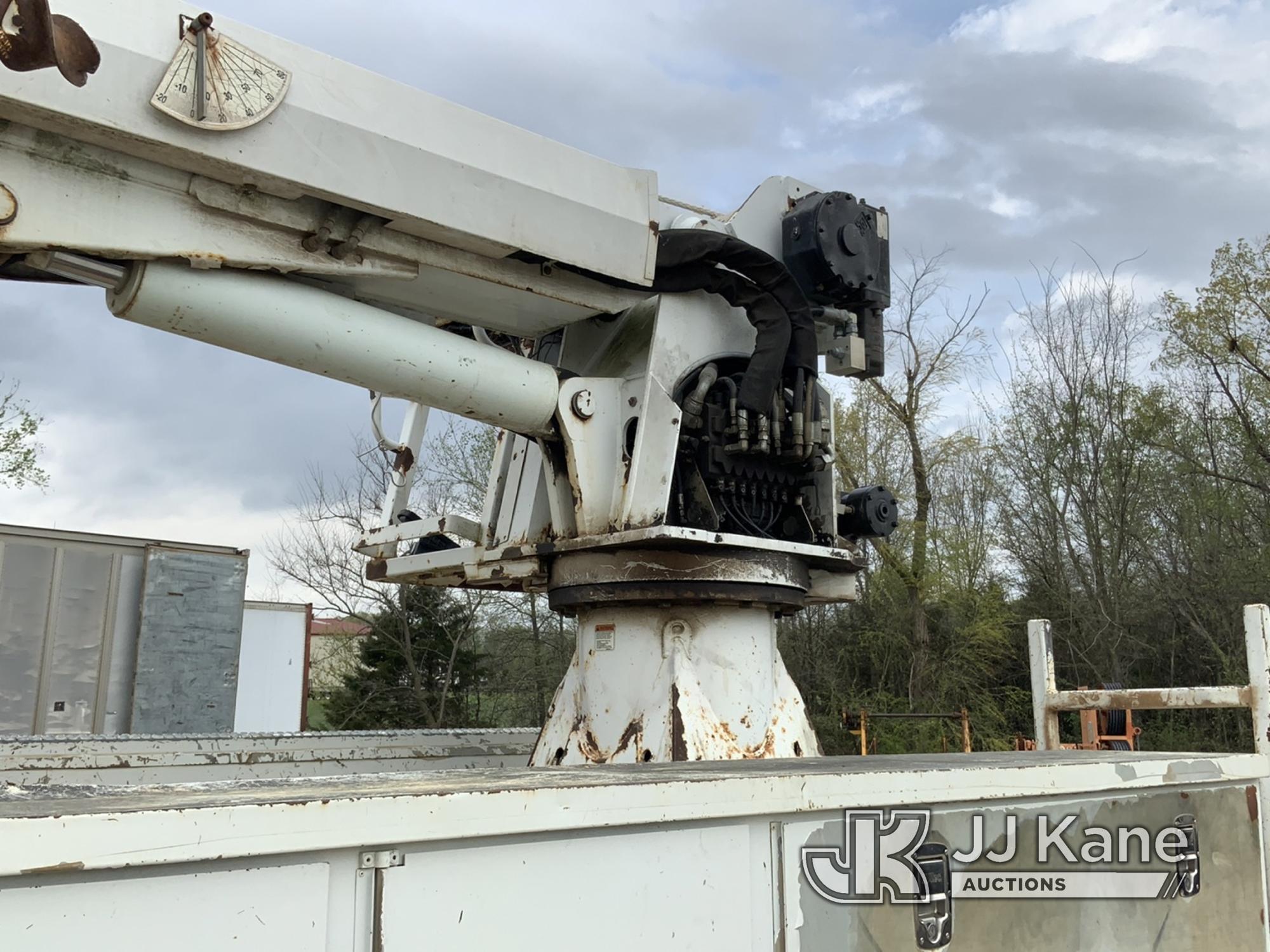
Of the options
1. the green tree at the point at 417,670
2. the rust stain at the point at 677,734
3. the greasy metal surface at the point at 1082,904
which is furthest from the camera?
the green tree at the point at 417,670

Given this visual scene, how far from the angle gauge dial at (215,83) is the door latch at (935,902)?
8.02ft

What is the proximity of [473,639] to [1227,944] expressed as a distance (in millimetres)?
17029

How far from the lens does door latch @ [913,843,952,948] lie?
234 centimetres

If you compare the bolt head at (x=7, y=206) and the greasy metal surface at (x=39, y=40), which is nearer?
the greasy metal surface at (x=39, y=40)

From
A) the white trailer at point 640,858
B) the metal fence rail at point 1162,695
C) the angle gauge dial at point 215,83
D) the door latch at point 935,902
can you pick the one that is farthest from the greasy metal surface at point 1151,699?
the angle gauge dial at point 215,83

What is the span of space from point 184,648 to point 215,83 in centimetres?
827

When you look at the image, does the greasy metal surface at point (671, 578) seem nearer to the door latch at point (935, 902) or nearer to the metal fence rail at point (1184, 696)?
the metal fence rail at point (1184, 696)

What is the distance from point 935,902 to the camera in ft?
7.79

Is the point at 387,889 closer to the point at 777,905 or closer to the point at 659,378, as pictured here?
the point at 777,905

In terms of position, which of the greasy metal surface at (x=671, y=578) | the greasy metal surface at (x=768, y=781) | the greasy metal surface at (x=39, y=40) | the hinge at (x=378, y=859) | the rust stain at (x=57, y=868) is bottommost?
the hinge at (x=378, y=859)

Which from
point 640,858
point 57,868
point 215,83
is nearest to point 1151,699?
point 640,858

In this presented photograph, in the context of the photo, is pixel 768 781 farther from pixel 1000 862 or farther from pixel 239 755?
pixel 239 755

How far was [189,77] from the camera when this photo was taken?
2932 mm

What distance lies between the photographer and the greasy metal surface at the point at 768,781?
163cm
